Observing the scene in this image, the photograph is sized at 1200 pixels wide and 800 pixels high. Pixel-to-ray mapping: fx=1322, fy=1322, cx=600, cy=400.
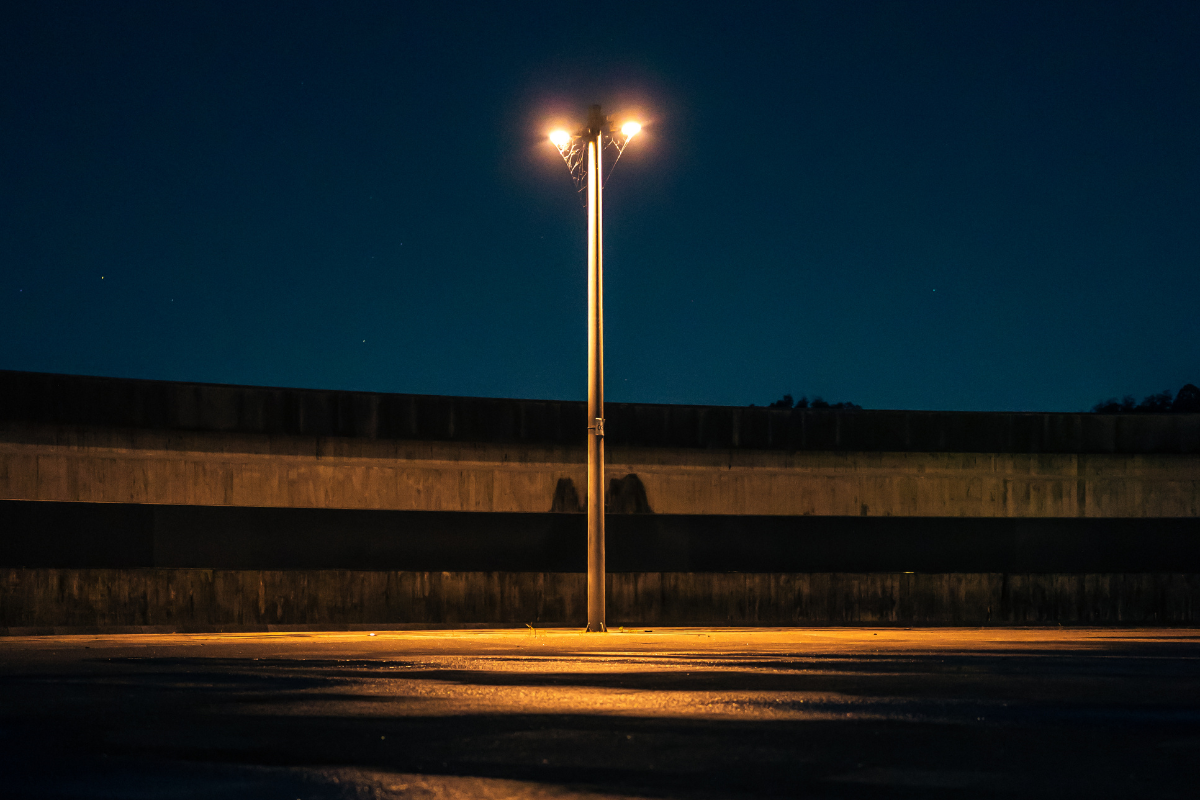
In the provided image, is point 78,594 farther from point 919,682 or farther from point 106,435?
point 919,682

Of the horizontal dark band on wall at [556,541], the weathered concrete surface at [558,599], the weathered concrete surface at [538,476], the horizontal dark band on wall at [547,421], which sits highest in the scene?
the horizontal dark band on wall at [547,421]

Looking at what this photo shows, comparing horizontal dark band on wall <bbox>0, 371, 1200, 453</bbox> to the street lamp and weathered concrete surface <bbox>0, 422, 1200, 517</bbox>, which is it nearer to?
weathered concrete surface <bbox>0, 422, 1200, 517</bbox>

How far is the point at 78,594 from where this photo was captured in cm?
2511

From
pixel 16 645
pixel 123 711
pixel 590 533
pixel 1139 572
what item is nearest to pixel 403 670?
pixel 123 711

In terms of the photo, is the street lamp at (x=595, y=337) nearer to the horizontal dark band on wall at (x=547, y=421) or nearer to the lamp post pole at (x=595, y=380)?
the lamp post pole at (x=595, y=380)

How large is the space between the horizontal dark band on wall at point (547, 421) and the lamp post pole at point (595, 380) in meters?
6.90

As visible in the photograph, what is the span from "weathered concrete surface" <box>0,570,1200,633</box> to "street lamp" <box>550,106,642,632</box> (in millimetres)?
5937

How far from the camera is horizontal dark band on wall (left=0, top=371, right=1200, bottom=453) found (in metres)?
26.9

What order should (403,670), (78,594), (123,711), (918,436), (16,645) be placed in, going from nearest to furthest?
1. (123,711)
2. (403,670)
3. (16,645)
4. (78,594)
5. (918,436)

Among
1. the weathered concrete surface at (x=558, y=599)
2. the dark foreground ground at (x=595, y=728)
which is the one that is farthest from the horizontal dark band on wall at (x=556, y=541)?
the dark foreground ground at (x=595, y=728)

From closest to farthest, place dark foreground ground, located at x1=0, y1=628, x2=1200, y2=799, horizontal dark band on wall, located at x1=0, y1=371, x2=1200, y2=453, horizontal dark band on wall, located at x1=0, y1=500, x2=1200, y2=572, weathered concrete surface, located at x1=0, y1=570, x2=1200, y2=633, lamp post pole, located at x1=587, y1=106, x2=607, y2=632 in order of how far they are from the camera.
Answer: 1. dark foreground ground, located at x1=0, y1=628, x2=1200, y2=799
2. lamp post pole, located at x1=587, y1=106, x2=607, y2=632
3. weathered concrete surface, located at x1=0, y1=570, x2=1200, y2=633
4. horizontal dark band on wall, located at x1=0, y1=500, x2=1200, y2=572
5. horizontal dark band on wall, located at x1=0, y1=371, x2=1200, y2=453

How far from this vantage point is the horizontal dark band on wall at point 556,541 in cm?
2641

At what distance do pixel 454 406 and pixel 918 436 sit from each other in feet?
Result: 36.4

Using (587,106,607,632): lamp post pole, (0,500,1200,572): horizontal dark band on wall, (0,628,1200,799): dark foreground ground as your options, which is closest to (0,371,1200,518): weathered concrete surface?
(0,500,1200,572): horizontal dark band on wall
